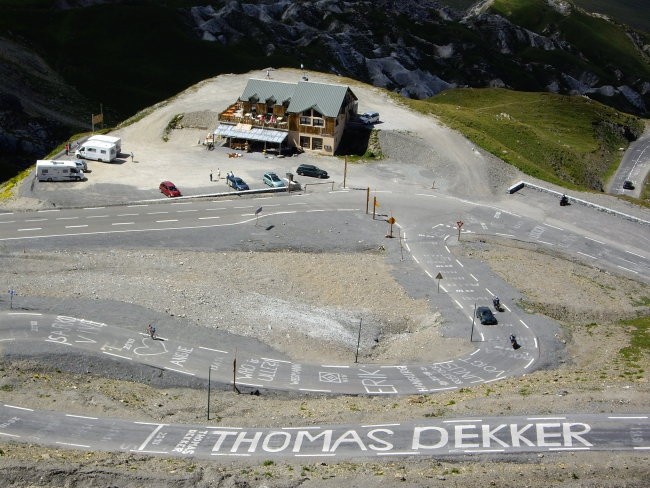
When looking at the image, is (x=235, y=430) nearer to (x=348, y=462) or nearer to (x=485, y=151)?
(x=348, y=462)

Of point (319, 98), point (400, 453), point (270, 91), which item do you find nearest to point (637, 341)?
point (400, 453)

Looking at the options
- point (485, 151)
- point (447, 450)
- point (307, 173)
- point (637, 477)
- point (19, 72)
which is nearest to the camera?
point (637, 477)

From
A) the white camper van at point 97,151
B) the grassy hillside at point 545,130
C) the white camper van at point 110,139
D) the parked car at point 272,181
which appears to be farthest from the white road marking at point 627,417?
the white camper van at point 110,139

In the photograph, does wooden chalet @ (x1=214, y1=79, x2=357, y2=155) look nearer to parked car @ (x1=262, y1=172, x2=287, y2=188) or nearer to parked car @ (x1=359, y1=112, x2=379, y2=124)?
parked car @ (x1=359, y1=112, x2=379, y2=124)

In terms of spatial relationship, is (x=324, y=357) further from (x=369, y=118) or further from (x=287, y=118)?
(x=369, y=118)

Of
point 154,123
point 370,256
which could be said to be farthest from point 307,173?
point 154,123

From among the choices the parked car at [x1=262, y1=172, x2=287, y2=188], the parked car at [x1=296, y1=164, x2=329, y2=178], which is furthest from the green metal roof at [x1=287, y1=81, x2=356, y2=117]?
the parked car at [x1=262, y1=172, x2=287, y2=188]

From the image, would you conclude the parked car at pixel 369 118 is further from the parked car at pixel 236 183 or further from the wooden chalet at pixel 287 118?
the parked car at pixel 236 183
